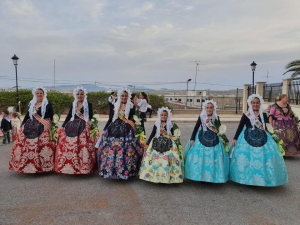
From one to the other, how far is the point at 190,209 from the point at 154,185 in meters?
1.02

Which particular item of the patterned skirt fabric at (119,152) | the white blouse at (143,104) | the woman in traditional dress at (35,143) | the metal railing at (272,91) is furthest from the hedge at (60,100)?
Answer: the patterned skirt fabric at (119,152)

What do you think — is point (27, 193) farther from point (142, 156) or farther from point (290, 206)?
point (290, 206)

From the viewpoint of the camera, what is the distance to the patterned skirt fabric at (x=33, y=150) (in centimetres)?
496

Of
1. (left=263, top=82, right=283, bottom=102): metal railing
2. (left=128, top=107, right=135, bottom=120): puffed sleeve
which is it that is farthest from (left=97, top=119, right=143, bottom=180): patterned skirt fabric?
(left=263, top=82, right=283, bottom=102): metal railing

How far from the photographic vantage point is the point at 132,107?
5.12 meters

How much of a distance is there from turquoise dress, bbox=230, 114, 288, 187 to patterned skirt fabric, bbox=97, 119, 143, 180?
1647 mm

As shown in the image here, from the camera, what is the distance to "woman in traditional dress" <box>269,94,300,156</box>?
6.93m

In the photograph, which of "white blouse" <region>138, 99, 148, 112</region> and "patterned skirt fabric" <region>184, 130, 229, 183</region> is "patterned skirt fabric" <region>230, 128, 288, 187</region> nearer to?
"patterned skirt fabric" <region>184, 130, 229, 183</region>

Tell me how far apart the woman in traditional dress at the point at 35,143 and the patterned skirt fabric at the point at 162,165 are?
71.5 inches

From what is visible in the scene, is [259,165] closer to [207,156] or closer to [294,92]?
[207,156]

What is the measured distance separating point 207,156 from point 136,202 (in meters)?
1.37

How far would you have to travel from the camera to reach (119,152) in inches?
183

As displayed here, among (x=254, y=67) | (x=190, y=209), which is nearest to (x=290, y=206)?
(x=190, y=209)

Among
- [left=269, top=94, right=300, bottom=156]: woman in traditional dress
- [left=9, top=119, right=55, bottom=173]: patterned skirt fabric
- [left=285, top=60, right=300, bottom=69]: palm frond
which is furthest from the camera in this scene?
[left=285, top=60, right=300, bottom=69]: palm frond
